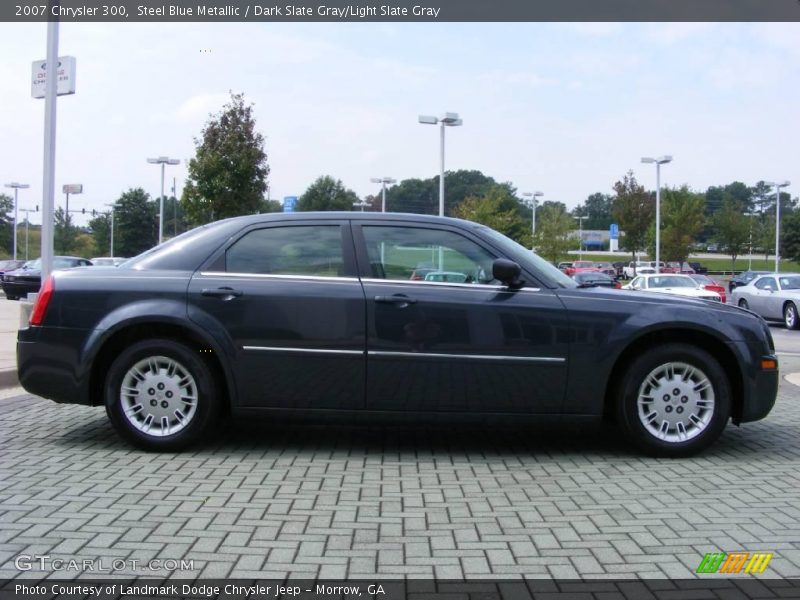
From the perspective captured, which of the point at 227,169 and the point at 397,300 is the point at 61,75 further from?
the point at 227,169

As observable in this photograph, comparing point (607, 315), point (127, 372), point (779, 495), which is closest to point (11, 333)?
point (127, 372)

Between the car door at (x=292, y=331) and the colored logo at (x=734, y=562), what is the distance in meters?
2.33

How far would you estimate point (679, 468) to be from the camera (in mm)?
4926

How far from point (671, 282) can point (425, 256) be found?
60.1 ft

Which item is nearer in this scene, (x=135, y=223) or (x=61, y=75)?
(x=61, y=75)

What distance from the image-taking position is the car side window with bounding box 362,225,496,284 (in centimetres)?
516

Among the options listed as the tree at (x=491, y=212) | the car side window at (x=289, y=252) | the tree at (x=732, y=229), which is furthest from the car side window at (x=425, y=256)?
the tree at (x=732, y=229)

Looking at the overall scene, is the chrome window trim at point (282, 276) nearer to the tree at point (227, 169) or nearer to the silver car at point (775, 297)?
the silver car at point (775, 297)

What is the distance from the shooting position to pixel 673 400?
16.6 feet

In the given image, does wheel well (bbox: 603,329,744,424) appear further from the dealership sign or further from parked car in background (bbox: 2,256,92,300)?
parked car in background (bbox: 2,256,92,300)

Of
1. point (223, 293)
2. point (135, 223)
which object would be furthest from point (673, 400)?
point (135, 223)

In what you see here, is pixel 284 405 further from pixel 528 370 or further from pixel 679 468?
pixel 679 468

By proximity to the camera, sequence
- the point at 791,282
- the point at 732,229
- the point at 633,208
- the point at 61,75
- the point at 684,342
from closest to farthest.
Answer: the point at 684,342
the point at 61,75
the point at 791,282
the point at 633,208
the point at 732,229

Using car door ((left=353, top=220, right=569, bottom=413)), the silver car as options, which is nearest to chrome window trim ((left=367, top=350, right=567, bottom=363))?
car door ((left=353, top=220, right=569, bottom=413))
